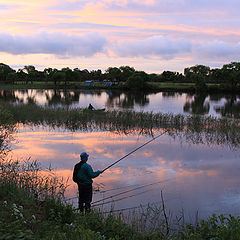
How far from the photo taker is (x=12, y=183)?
30.0 ft

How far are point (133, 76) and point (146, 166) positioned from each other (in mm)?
93849

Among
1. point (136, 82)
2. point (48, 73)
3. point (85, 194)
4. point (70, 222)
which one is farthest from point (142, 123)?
point (48, 73)

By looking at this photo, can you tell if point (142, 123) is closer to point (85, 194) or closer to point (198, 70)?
point (85, 194)

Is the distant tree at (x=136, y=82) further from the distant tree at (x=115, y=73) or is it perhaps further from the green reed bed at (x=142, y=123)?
the green reed bed at (x=142, y=123)

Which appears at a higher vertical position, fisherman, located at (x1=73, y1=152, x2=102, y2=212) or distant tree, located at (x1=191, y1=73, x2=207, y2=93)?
distant tree, located at (x1=191, y1=73, x2=207, y2=93)

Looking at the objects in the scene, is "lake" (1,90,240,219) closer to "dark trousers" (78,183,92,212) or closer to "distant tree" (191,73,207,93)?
"dark trousers" (78,183,92,212)

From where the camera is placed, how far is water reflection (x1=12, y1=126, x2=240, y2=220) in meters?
10.8

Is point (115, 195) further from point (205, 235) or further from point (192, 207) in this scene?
point (205, 235)

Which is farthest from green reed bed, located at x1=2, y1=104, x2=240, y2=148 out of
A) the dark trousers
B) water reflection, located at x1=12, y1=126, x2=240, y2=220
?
the dark trousers

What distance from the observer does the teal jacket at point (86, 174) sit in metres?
8.05

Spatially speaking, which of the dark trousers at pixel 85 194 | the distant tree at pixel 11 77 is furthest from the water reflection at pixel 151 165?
the distant tree at pixel 11 77

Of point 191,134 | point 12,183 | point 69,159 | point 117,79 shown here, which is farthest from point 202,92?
point 12,183

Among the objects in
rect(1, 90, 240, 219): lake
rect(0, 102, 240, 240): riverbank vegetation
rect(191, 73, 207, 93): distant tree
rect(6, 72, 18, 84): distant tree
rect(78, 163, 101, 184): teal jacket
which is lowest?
rect(1, 90, 240, 219): lake

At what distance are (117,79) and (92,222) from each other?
14720 cm
